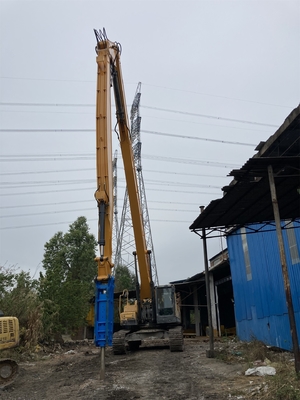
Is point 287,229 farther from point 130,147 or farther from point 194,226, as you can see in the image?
point 130,147

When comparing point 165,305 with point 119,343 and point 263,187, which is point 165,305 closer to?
point 119,343

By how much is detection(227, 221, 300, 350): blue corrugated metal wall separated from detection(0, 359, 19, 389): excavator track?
10000mm

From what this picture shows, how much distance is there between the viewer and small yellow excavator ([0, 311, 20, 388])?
11.1 metres

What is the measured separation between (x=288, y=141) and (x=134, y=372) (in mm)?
7895

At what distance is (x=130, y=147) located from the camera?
51.4 ft

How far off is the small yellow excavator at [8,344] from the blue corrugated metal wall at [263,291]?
32.7 ft

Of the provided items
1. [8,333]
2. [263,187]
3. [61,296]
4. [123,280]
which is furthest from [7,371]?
[123,280]

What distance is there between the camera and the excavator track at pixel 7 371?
11.0 metres

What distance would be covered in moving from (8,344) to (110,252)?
15.9 ft

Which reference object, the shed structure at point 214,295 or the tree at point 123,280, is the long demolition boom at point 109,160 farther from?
the tree at point 123,280

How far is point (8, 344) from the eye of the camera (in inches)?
464

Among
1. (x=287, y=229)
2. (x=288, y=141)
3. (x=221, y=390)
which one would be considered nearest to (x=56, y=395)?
(x=221, y=390)

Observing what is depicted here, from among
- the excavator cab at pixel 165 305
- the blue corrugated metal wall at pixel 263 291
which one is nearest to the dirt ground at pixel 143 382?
the excavator cab at pixel 165 305

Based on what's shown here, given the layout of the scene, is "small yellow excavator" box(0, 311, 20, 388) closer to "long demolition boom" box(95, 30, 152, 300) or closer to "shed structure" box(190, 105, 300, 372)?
"long demolition boom" box(95, 30, 152, 300)
